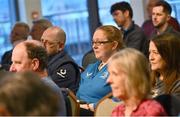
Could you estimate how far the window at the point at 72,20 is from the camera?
26.7ft

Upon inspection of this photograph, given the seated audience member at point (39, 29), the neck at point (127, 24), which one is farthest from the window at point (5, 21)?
the neck at point (127, 24)

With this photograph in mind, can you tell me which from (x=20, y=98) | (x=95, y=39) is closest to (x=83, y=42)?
(x=95, y=39)

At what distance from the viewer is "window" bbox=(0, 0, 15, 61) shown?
8.04 metres

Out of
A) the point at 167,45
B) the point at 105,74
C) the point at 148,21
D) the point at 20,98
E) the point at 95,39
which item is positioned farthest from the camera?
the point at 148,21

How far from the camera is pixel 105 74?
4.09 meters

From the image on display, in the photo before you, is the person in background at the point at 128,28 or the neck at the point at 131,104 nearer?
the neck at the point at 131,104

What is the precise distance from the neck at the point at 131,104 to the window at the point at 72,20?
5.35m

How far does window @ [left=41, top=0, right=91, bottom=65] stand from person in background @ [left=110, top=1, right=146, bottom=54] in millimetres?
1629

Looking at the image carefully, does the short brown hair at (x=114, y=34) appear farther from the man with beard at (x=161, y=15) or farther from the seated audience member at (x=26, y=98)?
Answer: the seated audience member at (x=26, y=98)

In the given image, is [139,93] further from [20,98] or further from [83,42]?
[83,42]

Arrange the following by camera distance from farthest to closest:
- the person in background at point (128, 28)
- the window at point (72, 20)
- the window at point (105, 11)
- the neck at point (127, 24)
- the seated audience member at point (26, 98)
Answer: the window at point (72, 20) < the window at point (105, 11) < the neck at point (127, 24) < the person in background at point (128, 28) < the seated audience member at point (26, 98)

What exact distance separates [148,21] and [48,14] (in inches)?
77.2

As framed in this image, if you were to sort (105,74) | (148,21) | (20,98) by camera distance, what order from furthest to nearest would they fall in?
(148,21), (105,74), (20,98)

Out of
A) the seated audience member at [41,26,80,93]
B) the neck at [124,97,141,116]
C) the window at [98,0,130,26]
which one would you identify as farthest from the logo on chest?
the window at [98,0,130,26]
